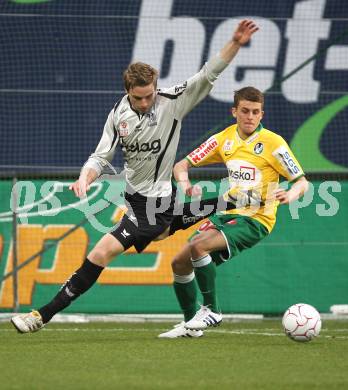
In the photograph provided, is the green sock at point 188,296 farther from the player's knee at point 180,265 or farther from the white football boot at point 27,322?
the white football boot at point 27,322

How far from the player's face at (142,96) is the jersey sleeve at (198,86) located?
10.9 inches

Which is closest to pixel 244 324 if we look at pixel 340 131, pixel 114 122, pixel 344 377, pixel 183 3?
pixel 114 122

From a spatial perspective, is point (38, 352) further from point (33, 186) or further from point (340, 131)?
point (340, 131)

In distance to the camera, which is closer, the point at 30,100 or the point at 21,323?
the point at 21,323

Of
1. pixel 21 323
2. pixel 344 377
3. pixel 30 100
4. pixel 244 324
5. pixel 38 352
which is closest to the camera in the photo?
pixel 344 377

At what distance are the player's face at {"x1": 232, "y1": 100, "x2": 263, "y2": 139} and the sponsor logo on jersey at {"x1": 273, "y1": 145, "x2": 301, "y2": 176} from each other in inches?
12.9

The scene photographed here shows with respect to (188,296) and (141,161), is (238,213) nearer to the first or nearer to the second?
(188,296)

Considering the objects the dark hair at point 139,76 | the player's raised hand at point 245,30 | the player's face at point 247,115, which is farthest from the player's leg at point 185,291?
the player's raised hand at point 245,30

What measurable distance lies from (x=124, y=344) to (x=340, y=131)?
854 centimetres

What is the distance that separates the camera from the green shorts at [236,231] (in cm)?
792

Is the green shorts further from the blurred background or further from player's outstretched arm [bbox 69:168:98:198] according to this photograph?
the blurred background

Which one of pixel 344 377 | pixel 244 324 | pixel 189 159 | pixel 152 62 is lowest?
pixel 244 324

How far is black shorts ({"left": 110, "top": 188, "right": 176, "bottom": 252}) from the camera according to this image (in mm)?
7566

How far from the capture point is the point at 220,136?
8383 mm
